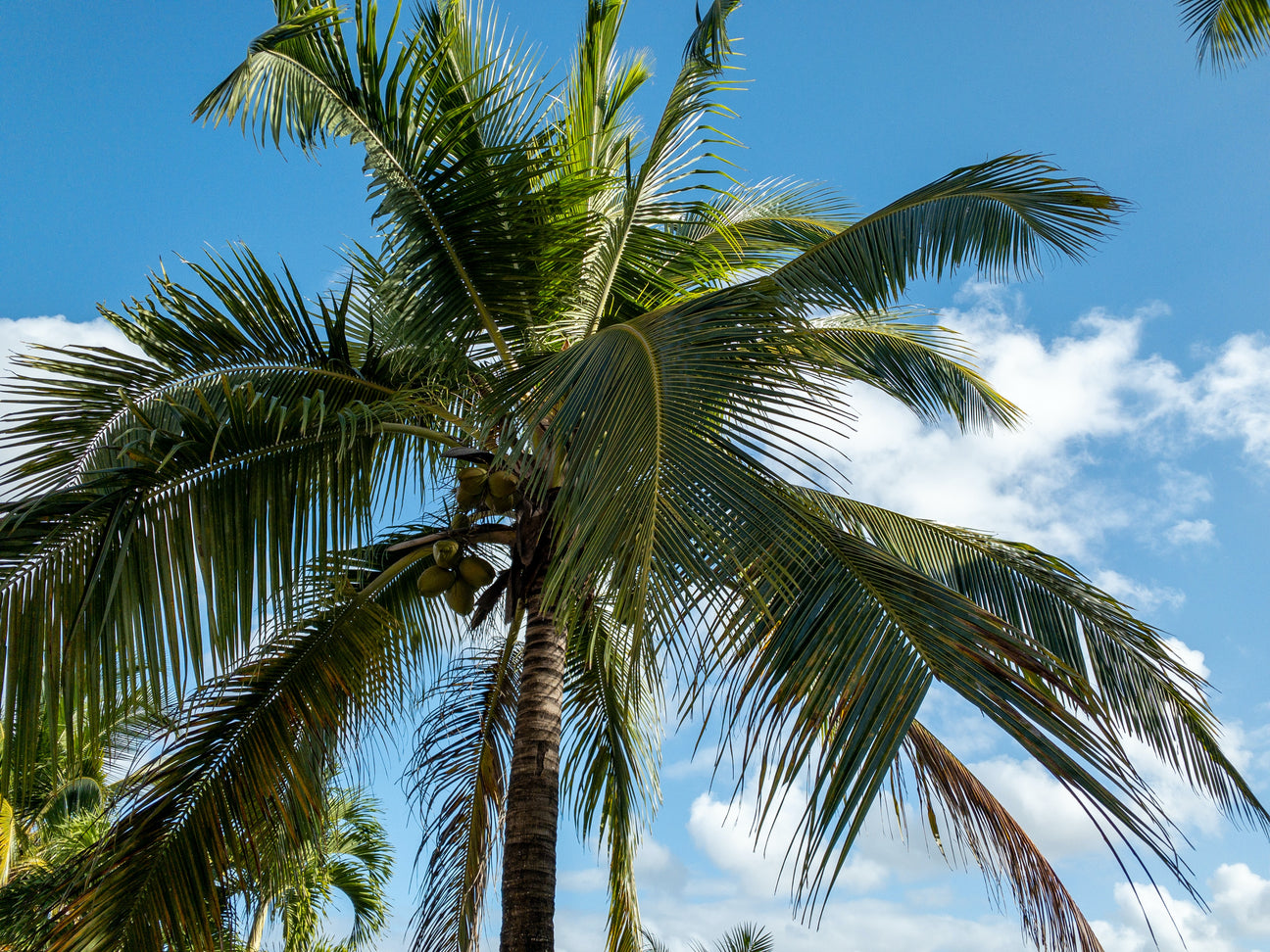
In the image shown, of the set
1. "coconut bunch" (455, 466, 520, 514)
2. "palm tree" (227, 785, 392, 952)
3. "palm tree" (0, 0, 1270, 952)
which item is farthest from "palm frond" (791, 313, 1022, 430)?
"palm tree" (227, 785, 392, 952)

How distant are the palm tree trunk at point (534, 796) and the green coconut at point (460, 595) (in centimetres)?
39

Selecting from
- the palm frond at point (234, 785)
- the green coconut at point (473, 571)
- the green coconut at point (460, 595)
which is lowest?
the palm frond at point (234, 785)

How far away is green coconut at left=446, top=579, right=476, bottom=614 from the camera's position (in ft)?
15.7

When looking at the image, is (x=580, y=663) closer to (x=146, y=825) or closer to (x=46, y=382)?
(x=146, y=825)

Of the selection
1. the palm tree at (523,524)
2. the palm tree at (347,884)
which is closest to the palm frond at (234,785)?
the palm tree at (523,524)

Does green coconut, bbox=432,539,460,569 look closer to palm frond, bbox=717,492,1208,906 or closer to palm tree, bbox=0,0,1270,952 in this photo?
palm tree, bbox=0,0,1270,952

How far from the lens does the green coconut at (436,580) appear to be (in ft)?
15.6

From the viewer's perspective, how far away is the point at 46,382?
186 inches

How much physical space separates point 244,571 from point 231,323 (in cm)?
143

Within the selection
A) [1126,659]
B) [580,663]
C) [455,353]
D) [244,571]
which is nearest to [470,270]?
[455,353]

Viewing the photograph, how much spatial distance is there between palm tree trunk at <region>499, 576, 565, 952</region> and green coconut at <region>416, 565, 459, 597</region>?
1.58 feet

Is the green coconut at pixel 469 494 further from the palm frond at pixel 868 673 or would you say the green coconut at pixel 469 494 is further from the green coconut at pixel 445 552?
the palm frond at pixel 868 673

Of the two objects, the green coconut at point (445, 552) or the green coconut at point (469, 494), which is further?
the green coconut at point (445, 552)

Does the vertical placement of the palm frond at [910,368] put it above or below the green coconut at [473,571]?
above
